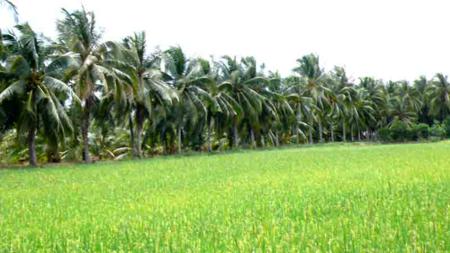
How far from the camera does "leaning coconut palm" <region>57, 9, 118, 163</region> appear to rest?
2180cm

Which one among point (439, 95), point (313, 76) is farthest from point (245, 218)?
point (439, 95)

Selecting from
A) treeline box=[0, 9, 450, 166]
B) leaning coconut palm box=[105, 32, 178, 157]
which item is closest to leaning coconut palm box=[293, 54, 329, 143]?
treeline box=[0, 9, 450, 166]

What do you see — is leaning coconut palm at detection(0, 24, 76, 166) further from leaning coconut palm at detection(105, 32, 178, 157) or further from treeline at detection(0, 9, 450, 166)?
leaning coconut palm at detection(105, 32, 178, 157)

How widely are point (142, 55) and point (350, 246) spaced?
2450cm

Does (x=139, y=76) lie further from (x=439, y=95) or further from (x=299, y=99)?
(x=439, y=95)

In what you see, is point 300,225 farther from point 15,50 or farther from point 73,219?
point 15,50

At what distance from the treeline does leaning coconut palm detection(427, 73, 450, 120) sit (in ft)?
0.44

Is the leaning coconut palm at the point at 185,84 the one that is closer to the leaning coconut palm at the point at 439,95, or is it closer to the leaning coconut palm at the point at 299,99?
the leaning coconut palm at the point at 299,99

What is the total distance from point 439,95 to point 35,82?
4549 cm

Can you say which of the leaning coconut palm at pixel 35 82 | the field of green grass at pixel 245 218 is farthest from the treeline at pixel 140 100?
the field of green grass at pixel 245 218

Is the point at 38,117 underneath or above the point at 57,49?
underneath

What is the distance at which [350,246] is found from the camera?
3.78 m

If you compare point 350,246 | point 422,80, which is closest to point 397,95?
point 422,80

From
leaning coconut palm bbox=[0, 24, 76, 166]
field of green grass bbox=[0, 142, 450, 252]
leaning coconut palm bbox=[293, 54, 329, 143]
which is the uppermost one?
leaning coconut palm bbox=[293, 54, 329, 143]
